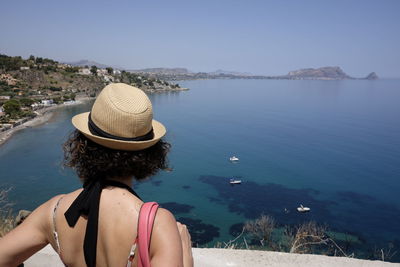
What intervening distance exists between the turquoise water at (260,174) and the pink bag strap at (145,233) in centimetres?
1394

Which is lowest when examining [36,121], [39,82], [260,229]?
[36,121]

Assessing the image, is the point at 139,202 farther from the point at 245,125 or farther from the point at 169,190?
the point at 245,125

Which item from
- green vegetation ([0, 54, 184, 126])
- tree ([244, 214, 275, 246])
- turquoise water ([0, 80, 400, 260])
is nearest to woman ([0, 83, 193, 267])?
turquoise water ([0, 80, 400, 260])

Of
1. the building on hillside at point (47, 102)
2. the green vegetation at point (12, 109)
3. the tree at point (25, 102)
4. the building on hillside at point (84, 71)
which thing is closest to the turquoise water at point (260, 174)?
the green vegetation at point (12, 109)

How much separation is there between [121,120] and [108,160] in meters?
0.14

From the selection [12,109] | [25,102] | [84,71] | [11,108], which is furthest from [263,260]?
[84,71]

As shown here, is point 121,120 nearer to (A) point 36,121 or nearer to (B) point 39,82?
(A) point 36,121

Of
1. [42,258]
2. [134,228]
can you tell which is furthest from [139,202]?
[42,258]

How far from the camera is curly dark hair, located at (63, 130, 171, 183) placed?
97 cm

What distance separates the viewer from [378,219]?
21.8 m

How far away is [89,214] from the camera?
90 centimetres

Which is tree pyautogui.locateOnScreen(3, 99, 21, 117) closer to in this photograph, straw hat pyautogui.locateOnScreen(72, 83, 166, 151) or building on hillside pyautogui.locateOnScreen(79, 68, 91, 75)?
building on hillside pyautogui.locateOnScreen(79, 68, 91, 75)

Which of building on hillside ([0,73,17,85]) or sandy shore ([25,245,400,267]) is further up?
sandy shore ([25,245,400,267])

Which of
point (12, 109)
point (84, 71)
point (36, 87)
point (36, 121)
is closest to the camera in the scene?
point (12, 109)
